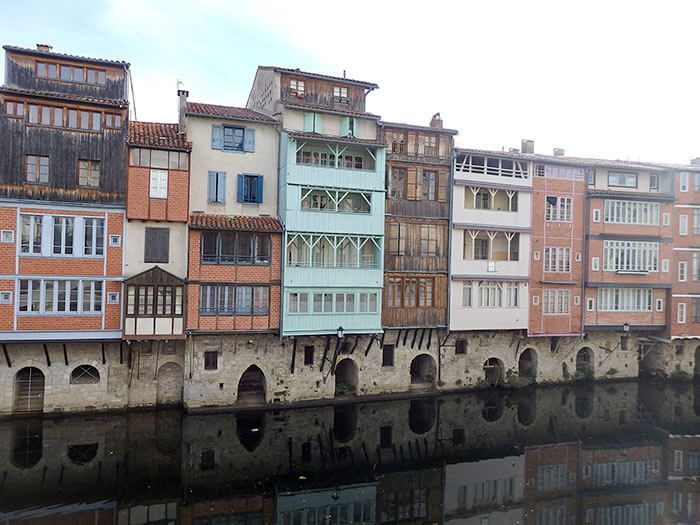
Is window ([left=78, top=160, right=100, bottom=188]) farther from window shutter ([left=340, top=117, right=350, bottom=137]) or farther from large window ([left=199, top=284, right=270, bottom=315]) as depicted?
window shutter ([left=340, top=117, right=350, bottom=137])

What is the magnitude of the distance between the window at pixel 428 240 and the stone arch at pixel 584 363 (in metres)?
15.6

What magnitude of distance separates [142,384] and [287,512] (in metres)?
13.9

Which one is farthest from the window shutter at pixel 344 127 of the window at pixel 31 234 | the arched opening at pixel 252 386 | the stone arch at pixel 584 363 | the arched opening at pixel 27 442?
the stone arch at pixel 584 363

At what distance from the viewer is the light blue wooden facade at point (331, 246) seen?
30906mm

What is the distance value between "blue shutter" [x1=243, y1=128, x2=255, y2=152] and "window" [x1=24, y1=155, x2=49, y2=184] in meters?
10.5

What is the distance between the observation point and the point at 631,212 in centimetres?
3947

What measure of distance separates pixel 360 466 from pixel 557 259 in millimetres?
21889

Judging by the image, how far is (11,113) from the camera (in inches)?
1065

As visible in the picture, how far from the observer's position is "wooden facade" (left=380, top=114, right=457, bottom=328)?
34031 millimetres

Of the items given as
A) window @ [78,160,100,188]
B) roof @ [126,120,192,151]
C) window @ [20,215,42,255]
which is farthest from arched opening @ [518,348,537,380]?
window @ [20,215,42,255]

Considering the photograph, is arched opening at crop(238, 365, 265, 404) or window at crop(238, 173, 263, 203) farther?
arched opening at crop(238, 365, 265, 404)

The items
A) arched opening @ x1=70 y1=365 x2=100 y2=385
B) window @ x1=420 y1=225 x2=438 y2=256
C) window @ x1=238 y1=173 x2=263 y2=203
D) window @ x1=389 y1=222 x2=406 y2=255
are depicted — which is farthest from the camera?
window @ x1=420 y1=225 x2=438 y2=256

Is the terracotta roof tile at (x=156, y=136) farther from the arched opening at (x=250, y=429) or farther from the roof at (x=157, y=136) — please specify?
the arched opening at (x=250, y=429)

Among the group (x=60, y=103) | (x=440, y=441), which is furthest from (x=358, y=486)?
(x=60, y=103)
